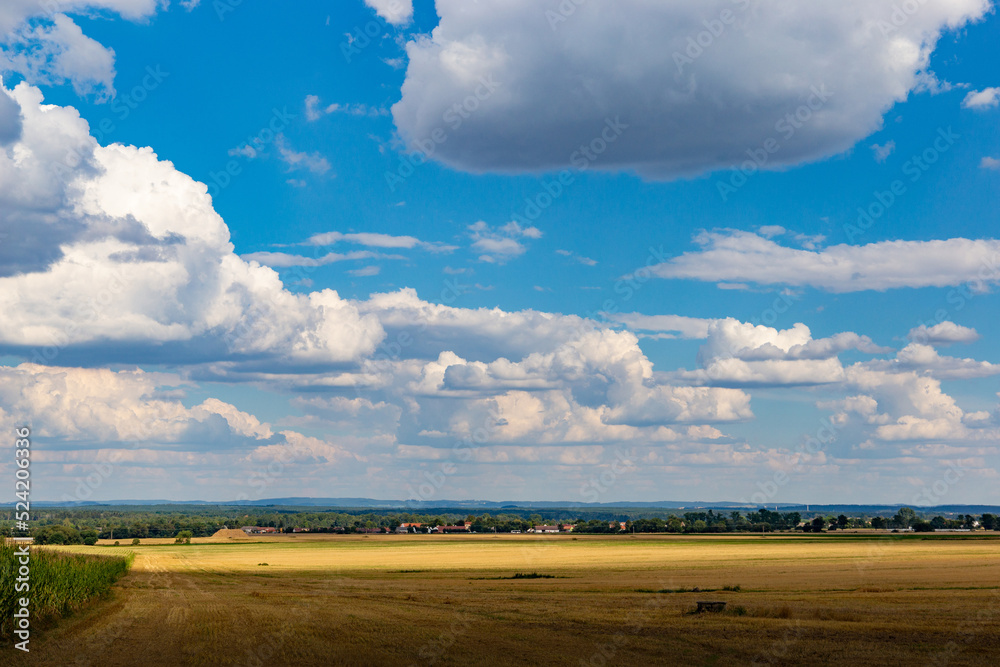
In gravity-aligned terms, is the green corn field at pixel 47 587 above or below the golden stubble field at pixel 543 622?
above

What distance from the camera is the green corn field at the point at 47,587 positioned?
30.3m

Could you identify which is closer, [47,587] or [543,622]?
[47,587]

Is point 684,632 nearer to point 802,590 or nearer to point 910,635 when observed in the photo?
point 910,635

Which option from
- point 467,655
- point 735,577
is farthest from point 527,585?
point 467,655

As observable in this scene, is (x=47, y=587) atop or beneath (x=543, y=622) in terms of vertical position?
atop

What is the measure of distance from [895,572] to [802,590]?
884 inches

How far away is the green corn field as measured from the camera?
99.5 ft

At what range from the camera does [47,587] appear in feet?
115

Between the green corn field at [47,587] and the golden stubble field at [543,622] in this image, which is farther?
the green corn field at [47,587]

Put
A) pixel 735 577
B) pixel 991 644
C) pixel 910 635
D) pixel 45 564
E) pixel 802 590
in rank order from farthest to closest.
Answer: pixel 735 577, pixel 802 590, pixel 45 564, pixel 910 635, pixel 991 644

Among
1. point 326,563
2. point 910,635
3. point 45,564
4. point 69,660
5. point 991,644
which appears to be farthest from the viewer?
point 326,563

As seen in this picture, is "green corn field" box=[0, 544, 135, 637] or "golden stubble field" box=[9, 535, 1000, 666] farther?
"green corn field" box=[0, 544, 135, 637]

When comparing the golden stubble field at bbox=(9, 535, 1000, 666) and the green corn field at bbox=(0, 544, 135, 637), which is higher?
the green corn field at bbox=(0, 544, 135, 637)

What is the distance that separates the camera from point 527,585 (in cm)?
6119
